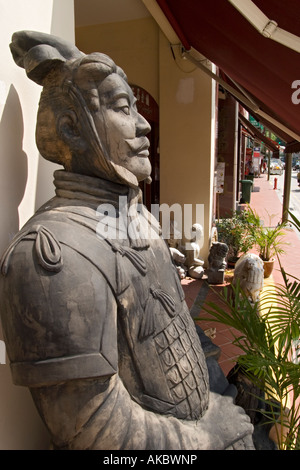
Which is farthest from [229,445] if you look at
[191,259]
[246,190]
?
[246,190]

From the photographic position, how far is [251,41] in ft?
8.27

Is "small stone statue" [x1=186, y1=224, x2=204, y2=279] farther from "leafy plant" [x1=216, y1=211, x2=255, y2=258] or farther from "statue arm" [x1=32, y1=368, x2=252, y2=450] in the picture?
"statue arm" [x1=32, y1=368, x2=252, y2=450]

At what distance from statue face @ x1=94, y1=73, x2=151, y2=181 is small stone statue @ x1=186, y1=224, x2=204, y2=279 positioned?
12.3ft

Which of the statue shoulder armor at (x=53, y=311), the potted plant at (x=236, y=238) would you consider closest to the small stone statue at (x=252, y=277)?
the potted plant at (x=236, y=238)

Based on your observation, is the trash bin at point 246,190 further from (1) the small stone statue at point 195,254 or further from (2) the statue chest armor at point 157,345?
(2) the statue chest armor at point 157,345

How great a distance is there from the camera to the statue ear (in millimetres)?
1105

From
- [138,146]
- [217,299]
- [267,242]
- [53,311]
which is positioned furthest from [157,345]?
[267,242]

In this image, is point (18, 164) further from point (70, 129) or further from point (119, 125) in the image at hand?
point (119, 125)

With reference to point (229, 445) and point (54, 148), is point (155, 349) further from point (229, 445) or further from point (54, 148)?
point (54, 148)

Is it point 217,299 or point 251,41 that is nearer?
point 251,41

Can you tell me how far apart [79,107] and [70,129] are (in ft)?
0.24

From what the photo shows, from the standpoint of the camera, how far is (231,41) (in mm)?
2881

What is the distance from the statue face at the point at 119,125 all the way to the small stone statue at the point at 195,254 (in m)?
3.76

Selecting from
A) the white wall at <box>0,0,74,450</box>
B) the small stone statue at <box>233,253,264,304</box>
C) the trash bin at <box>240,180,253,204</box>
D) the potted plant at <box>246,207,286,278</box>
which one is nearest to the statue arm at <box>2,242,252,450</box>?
the white wall at <box>0,0,74,450</box>
